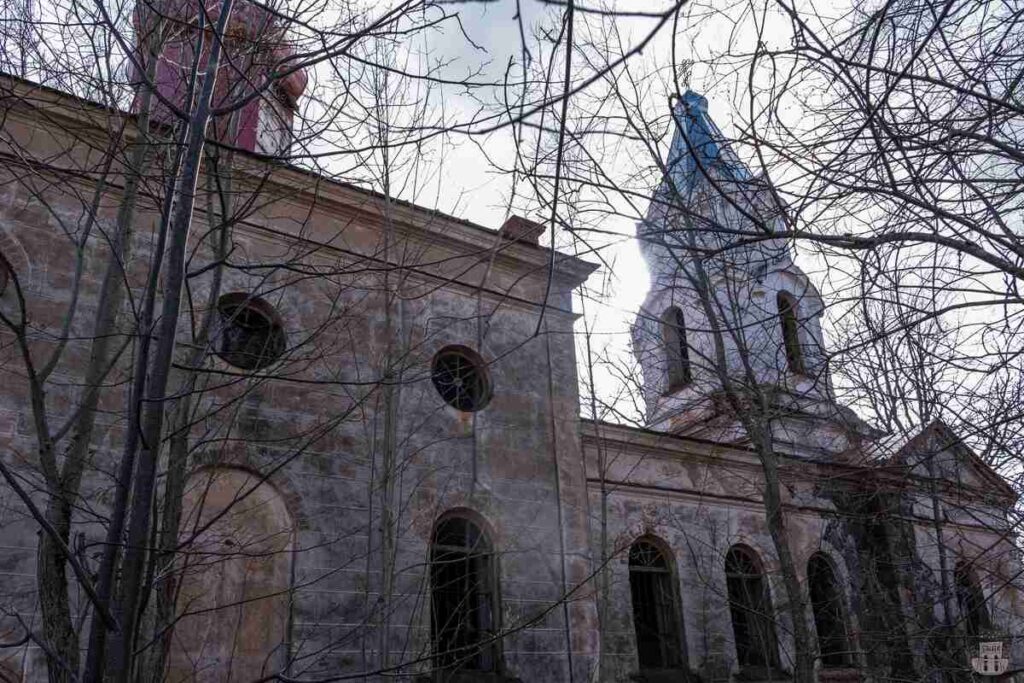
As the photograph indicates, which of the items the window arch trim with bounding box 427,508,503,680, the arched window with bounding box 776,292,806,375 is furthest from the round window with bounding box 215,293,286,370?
the arched window with bounding box 776,292,806,375

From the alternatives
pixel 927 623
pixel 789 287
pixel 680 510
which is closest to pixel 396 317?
pixel 680 510

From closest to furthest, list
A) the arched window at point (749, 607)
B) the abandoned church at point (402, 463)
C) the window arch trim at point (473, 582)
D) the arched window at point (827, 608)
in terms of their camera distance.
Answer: the abandoned church at point (402, 463) < the window arch trim at point (473, 582) < the arched window at point (749, 607) < the arched window at point (827, 608)

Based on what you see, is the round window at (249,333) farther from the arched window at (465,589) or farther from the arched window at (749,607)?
the arched window at (749,607)

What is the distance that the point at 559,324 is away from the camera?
39.0 feet

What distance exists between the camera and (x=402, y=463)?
28.4ft

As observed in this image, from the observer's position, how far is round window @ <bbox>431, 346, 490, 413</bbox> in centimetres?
1030

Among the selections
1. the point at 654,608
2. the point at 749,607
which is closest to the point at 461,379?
the point at 654,608

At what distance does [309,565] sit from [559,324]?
17.3ft

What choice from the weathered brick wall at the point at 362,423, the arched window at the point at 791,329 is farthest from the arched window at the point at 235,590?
the arched window at the point at 791,329

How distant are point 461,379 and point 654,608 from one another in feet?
15.7

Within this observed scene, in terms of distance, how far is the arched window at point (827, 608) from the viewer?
544 inches

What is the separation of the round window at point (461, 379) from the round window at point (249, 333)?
7.01 feet

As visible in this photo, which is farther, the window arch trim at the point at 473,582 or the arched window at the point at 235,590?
the window arch trim at the point at 473,582

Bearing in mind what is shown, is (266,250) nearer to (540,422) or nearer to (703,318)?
(540,422)
